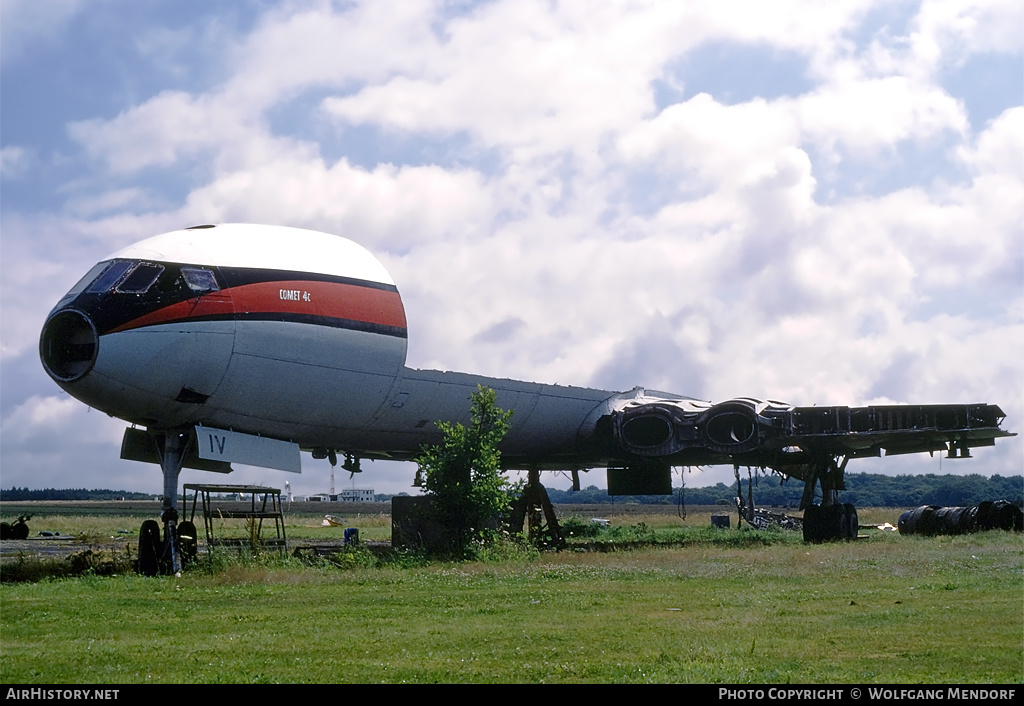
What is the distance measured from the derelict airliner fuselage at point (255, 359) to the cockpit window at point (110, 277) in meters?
0.03

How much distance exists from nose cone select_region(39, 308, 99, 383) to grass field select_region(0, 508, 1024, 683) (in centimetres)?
365

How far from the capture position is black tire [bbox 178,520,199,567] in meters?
19.3

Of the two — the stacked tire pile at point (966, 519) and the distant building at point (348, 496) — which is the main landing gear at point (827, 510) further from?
the distant building at point (348, 496)

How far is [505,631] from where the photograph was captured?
11.0 m

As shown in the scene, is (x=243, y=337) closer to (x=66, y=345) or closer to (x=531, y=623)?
(x=66, y=345)

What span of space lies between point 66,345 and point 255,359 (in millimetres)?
3277

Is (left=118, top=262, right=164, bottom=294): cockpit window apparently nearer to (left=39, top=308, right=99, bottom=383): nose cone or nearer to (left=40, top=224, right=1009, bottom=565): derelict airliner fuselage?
(left=40, top=224, right=1009, bottom=565): derelict airliner fuselage

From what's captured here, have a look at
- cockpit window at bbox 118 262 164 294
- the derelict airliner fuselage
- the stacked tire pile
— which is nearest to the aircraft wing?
the derelict airliner fuselage

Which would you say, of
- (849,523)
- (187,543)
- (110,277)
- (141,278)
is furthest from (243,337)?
(849,523)

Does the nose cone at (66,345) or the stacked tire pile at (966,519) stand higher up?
the nose cone at (66,345)

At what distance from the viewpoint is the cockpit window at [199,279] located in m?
18.5

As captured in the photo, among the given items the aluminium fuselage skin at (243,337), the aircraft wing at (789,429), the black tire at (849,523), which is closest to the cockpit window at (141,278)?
the aluminium fuselage skin at (243,337)
